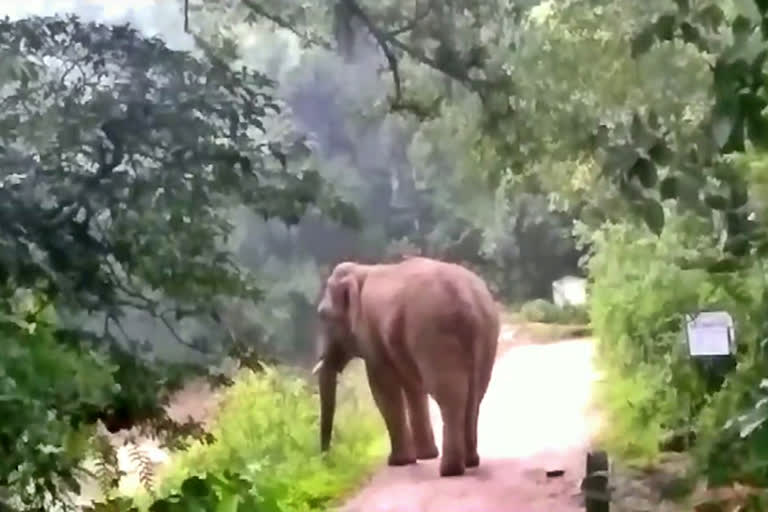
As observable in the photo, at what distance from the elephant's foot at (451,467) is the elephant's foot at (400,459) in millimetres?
44

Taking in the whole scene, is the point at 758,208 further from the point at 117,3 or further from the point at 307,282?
the point at 117,3

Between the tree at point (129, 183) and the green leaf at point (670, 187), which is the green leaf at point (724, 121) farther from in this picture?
the tree at point (129, 183)

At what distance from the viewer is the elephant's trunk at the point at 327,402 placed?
1.27 m

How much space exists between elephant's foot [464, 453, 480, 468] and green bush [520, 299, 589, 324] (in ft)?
0.57

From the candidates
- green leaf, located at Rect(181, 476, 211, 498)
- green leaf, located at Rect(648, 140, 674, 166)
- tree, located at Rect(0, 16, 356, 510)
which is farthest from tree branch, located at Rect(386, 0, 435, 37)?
green leaf, located at Rect(181, 476, 211, 498)

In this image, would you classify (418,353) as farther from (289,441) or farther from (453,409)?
(289,441)

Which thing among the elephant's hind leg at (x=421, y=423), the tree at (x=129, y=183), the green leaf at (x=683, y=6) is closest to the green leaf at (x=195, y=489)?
the tree at (x=129, y=183)

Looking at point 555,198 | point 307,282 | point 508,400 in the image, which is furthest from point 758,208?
point 307,282

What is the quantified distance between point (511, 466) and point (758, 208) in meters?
0.42

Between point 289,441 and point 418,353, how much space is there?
188 mm

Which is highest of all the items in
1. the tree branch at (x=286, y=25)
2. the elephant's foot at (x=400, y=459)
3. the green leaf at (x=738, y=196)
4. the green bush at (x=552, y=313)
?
the tree branch at (x=286, y=25)

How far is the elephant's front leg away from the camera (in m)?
1.27

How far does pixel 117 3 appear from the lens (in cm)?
128

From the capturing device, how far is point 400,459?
1.27 m
